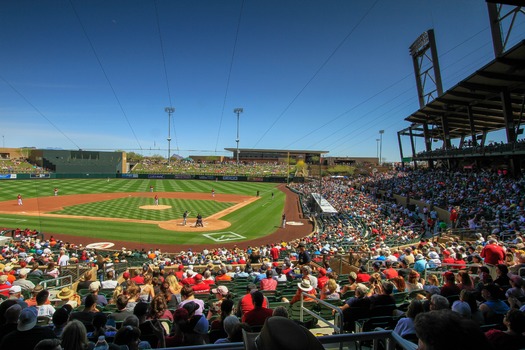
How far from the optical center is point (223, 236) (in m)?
26.5

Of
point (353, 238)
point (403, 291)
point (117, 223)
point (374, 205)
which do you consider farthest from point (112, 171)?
point (403, 291)

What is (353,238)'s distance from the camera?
2070 cm

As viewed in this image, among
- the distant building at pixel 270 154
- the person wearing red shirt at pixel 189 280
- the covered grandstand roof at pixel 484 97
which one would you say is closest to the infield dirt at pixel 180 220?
the person wearing red shirt at pixel 189 280

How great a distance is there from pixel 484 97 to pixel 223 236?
28.9 metres

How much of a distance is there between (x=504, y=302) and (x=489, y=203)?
21.5 meters

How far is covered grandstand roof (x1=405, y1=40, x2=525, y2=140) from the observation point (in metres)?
23.7

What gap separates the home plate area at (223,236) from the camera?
83.9ft

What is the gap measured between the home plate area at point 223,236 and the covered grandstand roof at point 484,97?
76.6 ft

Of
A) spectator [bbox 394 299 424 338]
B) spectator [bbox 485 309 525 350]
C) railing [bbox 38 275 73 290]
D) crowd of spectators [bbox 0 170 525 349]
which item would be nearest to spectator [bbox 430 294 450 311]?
crowd of spectators [bbox 0 170 525 349]

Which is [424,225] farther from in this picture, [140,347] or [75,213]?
[75,213]

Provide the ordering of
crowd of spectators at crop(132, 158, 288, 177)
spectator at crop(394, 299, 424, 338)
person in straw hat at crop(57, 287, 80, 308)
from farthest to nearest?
crowd of spectators at crop(132, 158, 288, 177) < person in straw hat at crop(57, 287, 80, 308) < spectator at crop(394, 299, 424, 338)

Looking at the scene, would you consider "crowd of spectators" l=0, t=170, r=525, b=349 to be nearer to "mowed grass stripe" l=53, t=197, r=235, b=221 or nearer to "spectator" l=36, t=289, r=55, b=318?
"spectator" l=36, t=289, r=55, b=318

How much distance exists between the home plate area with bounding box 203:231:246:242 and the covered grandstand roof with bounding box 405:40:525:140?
23.3m

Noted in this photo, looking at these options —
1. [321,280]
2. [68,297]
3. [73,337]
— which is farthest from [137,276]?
[73,337]
